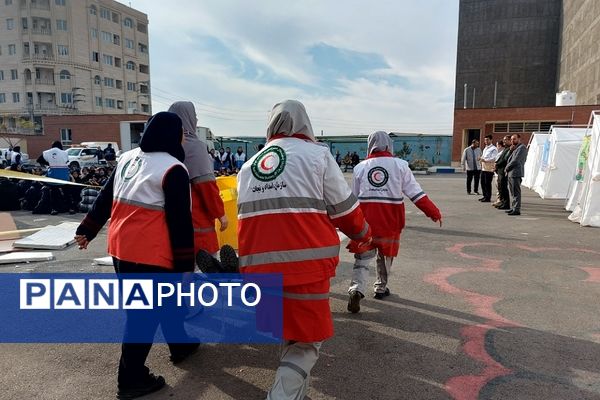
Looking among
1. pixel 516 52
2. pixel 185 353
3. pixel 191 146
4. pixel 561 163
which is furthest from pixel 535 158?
pixel 516 52

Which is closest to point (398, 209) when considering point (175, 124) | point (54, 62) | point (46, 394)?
point (175, 124)

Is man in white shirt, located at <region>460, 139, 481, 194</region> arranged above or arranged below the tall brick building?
below

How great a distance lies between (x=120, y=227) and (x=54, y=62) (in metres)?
79.6

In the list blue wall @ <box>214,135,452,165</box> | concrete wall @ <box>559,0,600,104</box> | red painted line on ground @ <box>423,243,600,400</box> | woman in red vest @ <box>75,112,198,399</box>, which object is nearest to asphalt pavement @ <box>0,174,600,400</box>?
red painted line on ground @ <box>423,243,600,400</box>

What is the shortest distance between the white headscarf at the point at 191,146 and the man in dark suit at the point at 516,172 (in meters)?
9.31

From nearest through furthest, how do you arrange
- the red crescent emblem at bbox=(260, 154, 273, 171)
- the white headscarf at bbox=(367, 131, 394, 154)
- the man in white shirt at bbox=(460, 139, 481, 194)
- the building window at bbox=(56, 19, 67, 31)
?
the red crescent emblem at bbox=(260, 154, 273, 171) → the white headscarf at bbox=(367, 131, 394, 154) → the man in white shirt at bbox=(460, 139, 481, 194) → the building window at bbox=(56, 19, 67, 31)

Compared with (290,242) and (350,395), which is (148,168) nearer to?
(290,242)

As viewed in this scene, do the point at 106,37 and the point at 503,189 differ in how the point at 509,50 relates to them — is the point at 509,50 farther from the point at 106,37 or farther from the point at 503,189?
the point at 106,37

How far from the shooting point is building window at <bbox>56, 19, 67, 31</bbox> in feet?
226

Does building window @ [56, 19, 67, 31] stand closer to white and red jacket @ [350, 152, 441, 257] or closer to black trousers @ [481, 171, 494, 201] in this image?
black trousers @ [481, 171, 494, 201]

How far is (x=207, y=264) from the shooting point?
3.46 metres

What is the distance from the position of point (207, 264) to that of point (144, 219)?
771 millimetres

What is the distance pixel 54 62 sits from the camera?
6919cm

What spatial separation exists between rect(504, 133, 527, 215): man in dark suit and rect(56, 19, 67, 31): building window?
3033 inches
